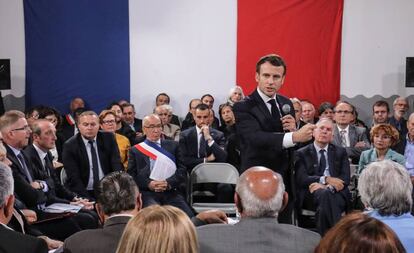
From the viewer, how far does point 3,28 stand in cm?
812

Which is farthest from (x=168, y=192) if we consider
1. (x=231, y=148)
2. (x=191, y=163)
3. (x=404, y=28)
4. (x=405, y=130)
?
(x=404, y=28)

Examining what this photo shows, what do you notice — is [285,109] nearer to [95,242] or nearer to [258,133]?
[258,133]

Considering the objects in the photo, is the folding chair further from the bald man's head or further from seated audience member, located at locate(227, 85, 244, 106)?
the bald man's head

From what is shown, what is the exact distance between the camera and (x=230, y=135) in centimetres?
612

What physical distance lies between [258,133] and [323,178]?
7.54 feet

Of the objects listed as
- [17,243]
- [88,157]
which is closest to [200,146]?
[88,157]

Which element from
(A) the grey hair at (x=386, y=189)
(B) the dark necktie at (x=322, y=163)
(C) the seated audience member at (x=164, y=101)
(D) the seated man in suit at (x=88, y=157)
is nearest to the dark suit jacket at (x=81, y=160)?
(D) the seated man in suit at (x=88, y=157)

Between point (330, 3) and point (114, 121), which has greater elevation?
point (330, 3)

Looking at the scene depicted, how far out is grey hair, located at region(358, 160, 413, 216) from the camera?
2.30 metres

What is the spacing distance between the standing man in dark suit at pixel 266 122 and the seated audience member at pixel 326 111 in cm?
438

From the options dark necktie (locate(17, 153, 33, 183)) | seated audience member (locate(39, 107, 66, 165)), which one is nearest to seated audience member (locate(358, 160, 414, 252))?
dark necktie (locate(17, 153, 33, 183))

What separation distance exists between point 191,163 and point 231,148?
1.50ft

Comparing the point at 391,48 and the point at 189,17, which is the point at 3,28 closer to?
the point at 189,17

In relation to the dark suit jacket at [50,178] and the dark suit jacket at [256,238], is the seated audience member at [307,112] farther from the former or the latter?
the dark suit jacket at [256,238]
